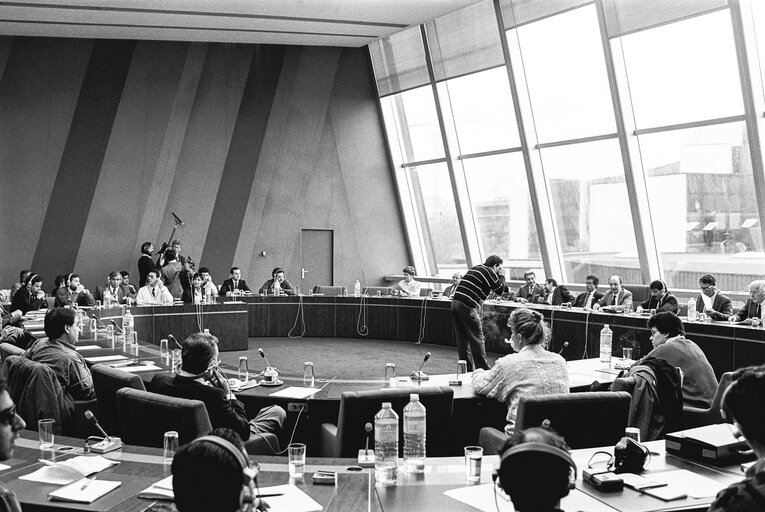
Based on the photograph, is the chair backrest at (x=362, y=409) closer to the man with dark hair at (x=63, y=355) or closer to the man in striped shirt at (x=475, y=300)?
the man with dark hair at (x=63, y=355)

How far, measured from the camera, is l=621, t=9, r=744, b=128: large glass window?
8.12 meters

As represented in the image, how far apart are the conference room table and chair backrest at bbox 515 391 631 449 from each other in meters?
0.31

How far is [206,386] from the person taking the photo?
10.9 feet

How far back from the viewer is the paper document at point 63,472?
2354 mm

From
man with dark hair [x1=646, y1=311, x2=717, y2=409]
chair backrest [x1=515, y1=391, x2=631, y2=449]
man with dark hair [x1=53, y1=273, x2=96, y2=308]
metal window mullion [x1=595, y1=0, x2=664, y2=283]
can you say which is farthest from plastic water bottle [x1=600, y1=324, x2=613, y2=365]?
man with dark hair [x1=53, y1=273, x2=96, y2=308]

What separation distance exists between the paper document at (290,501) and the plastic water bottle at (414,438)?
45 cm

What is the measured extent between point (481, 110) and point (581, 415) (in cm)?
923

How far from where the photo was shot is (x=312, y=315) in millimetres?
10875

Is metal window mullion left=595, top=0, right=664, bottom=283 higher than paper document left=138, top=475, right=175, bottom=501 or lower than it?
higher

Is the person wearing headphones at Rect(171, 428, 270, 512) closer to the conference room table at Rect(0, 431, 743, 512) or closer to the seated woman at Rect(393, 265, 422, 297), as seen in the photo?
the conference room table at Rect(0, 431, 743, 512)

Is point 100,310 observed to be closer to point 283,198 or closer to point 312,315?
point 312,315

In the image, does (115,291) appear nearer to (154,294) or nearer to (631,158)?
(154,294)

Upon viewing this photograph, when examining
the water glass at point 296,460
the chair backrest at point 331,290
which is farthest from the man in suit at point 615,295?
the water glass at point 296,460

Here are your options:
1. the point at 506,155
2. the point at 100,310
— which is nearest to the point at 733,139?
the point at 506,155
